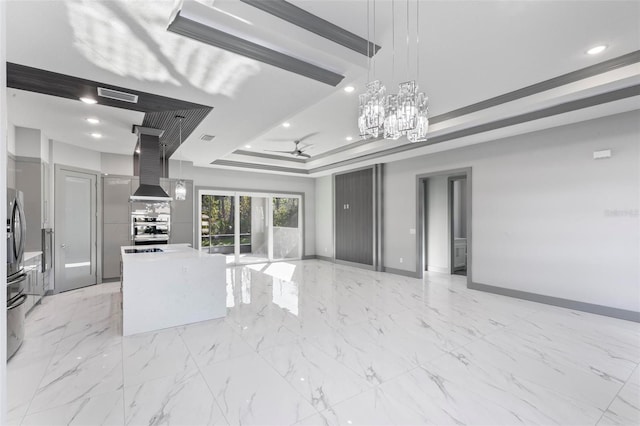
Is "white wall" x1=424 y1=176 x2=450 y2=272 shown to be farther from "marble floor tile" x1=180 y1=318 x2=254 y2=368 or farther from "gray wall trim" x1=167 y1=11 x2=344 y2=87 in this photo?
"marble floor tile" x1=180 y1=318 x2=254 y2=368

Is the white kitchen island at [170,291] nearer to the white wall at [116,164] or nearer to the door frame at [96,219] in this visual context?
the door frame at [96,219]

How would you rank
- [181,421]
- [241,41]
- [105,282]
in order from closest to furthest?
[181,421], [241,41], [105,282]

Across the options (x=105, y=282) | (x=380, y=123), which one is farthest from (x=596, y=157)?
(x=105, y=282)

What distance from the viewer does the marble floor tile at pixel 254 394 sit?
6.80 feet

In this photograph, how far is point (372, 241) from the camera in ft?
25.5

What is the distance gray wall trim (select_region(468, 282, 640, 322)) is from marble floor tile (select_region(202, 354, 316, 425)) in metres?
4.49

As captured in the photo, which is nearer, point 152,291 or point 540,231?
point 152,291

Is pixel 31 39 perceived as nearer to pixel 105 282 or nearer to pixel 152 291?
pixel 152 291

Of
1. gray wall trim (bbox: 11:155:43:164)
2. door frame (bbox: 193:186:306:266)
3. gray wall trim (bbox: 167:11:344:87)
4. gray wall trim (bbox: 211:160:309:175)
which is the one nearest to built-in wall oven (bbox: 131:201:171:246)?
door frame (bbox: 193:186:306:266)

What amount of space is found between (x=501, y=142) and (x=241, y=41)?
15.9 feet

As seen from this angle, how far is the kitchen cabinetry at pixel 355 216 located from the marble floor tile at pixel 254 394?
217 inches

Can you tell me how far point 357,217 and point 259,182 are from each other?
10.5ft

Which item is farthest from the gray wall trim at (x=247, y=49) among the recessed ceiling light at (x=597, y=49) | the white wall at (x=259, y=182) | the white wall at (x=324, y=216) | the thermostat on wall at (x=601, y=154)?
the white wall at (x=324, y=216)

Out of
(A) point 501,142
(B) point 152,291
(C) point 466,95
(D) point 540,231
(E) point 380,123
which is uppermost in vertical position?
Answer: (C) point 466,95
